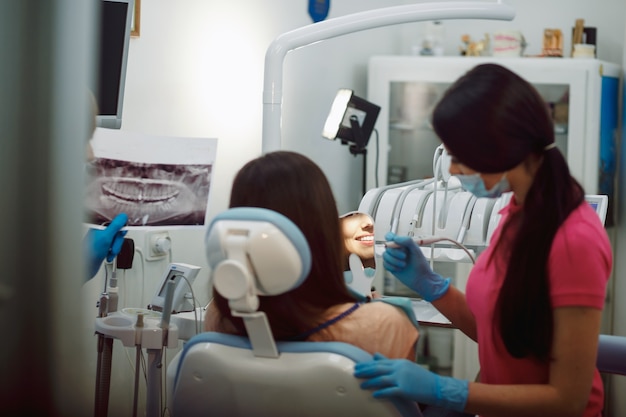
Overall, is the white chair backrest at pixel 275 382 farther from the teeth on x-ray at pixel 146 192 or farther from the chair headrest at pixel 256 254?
the teeth on x-ray at pixel 146 192

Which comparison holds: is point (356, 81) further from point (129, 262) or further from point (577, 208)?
point (577, 208)

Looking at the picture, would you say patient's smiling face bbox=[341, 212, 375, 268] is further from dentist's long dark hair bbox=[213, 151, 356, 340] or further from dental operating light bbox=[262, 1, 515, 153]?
dentist's long dark hair bbox=[213, 151, 356, 340]

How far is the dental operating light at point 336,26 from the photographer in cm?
224

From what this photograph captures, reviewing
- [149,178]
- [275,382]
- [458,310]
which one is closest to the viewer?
[275,382]

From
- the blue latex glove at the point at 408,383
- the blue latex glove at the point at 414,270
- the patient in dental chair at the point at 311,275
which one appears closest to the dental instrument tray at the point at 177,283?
the blue latex glove at the point at 414,270

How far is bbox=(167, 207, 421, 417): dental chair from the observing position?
105 cm

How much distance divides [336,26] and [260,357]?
132cm

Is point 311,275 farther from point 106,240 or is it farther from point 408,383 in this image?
point 106,240

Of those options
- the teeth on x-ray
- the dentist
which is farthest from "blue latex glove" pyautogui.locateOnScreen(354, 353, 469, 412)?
the teeth on x-ray

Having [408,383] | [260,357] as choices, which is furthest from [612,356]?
Answer: [260,357]

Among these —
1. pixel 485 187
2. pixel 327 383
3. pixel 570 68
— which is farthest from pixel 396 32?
pixel 327 383

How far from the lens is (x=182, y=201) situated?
6.11 ft

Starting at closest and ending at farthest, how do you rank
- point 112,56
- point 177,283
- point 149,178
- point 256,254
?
1. point 256,254
2. point 149,178
3. point 177,283
4. point 112,56

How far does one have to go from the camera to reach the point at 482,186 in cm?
138
